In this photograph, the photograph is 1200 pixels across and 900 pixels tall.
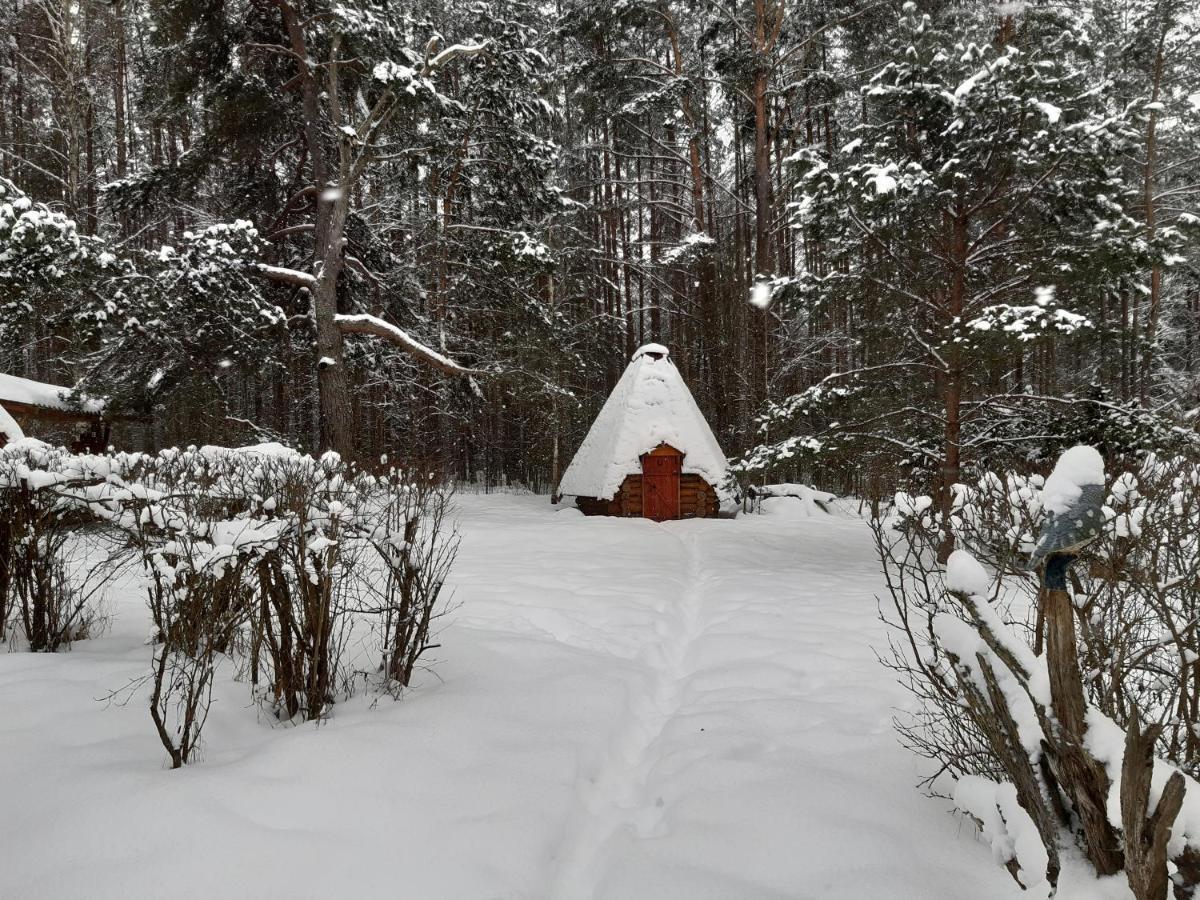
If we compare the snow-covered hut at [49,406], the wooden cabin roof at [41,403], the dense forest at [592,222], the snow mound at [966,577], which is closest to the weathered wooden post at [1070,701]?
the snow mound at [966,577]

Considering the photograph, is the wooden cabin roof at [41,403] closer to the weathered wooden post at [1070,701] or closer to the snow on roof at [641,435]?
the snow on roof at [641,435]

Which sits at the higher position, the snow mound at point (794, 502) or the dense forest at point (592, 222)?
the dense forest at point (592, 222)

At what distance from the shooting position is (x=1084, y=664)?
2.51 meters

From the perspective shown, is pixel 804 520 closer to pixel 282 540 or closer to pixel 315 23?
pixel 282 540

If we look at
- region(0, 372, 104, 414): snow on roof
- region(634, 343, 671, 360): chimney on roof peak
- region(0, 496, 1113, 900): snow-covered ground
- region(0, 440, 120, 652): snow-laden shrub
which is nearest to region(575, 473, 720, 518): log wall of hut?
region(634, 343, 671, 360): chimney on roof peak

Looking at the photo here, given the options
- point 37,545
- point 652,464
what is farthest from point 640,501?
point 37,545

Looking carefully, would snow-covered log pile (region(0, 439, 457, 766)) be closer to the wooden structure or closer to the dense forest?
the dense forest

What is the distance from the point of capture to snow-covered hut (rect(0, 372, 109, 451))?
34.0ft

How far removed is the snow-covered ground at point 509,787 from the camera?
2.09 meters

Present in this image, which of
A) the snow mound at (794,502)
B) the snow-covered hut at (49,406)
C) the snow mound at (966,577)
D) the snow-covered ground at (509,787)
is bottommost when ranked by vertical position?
the snow-covered ground at (509,787)

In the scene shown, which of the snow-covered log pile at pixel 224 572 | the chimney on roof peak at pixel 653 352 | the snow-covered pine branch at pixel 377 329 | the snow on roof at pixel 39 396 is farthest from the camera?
the chimney on roof peak at pixel 653 352

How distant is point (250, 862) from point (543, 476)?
19.7 meters

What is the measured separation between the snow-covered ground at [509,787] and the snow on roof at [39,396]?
841cm

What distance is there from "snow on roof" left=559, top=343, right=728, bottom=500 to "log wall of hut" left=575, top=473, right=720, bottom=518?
21cm
